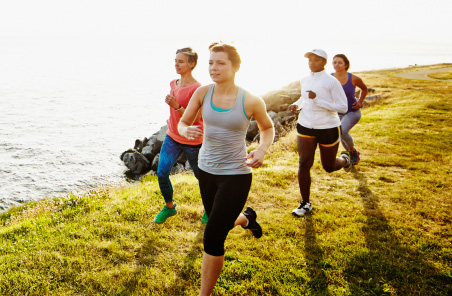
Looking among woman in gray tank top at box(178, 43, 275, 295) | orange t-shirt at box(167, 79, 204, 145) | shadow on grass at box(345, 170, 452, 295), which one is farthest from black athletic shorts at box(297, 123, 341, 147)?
woman in gray tank top at box(178, 43, 275, 295)

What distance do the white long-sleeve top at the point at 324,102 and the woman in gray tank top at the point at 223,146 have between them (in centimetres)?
241

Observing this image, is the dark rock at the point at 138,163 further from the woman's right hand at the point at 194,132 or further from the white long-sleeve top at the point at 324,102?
the woman's right hand at the point at 194,132

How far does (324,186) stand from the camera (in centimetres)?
790

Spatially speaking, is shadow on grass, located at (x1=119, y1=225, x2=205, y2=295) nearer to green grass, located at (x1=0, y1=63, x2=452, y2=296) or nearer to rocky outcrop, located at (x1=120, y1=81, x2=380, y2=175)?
green grass, located at (x1=0, y1=63, x2=452, y2=296)

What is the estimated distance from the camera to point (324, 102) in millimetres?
5570

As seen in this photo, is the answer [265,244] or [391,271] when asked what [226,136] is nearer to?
[265,244]

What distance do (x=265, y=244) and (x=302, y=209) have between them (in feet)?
4.89

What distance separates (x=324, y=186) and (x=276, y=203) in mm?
1737

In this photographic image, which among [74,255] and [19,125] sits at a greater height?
[74,255]

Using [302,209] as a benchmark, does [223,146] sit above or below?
above

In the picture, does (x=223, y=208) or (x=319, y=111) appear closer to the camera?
(x=223, y=208)

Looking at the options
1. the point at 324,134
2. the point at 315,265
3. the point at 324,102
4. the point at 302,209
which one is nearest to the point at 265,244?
the point at 315,265

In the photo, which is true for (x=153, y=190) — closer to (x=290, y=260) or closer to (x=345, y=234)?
(x=290, y=260)

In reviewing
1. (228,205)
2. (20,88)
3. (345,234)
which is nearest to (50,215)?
(228,205)
